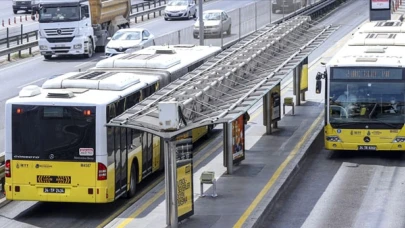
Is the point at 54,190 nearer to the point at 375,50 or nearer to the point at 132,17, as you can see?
the point at 375,50

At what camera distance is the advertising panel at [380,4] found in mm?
58997

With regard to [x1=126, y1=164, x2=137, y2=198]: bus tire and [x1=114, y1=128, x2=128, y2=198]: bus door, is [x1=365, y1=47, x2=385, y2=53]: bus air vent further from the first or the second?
[x1=114, y1=128, x2=128, y2=198]: bus door

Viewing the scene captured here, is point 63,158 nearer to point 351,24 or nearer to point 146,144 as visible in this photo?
point 146,144

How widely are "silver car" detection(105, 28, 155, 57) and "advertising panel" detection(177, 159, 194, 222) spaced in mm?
26356

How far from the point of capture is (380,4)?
59.3m

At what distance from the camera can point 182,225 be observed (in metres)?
20.8

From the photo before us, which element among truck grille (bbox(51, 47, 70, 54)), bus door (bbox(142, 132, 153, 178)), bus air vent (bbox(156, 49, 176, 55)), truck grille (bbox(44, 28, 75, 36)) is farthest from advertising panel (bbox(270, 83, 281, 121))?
truck grille (bbox(51, 47, 70, 54))

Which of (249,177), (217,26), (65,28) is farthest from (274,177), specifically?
(217,26)

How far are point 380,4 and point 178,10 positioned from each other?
14866 mm

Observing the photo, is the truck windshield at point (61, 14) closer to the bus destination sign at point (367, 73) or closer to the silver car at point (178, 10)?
the silver car at point (178, 10)

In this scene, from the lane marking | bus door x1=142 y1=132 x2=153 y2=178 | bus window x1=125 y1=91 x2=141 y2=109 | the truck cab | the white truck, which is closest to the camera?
the lane marking

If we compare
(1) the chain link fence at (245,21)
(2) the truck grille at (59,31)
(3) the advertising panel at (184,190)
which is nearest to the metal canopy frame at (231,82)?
→ (3) the advertising panel at (184,190)

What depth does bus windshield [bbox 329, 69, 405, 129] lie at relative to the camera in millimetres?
27953

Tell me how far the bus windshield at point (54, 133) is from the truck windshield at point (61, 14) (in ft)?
92.5
